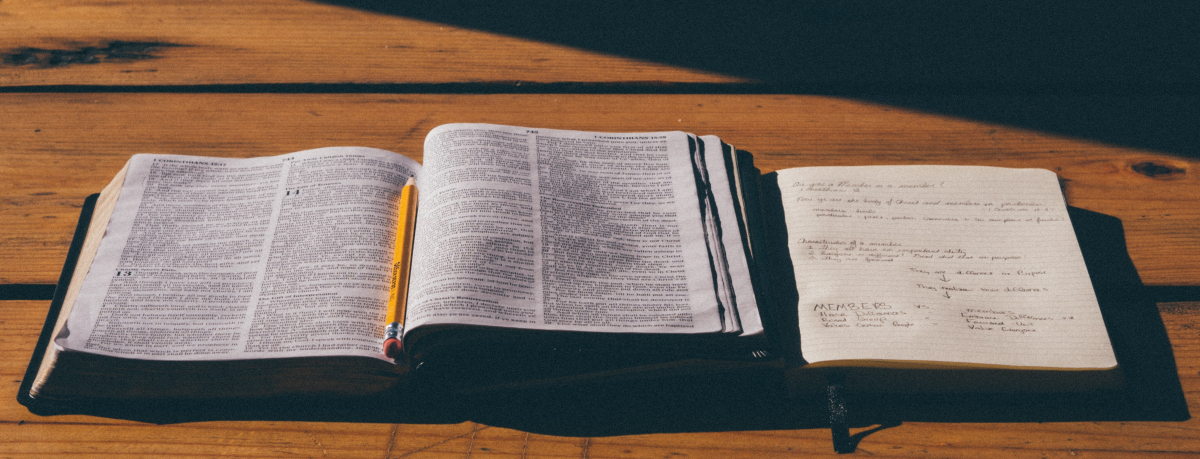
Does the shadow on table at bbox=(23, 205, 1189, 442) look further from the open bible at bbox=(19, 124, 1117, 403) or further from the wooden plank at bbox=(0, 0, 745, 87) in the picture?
the wooden plank at bbox=(0, 0, 745, 87)

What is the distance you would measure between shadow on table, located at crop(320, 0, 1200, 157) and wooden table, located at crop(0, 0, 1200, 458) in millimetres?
19

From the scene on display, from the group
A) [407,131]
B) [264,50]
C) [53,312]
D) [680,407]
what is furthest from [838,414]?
[264,50]

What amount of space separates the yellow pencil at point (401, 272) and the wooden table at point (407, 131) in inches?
3.4

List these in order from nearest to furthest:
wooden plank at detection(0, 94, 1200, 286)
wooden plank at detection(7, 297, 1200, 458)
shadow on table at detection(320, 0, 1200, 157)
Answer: wooden plank at detection(7, 297, 1200, 458)
wooden plank at detection(0, 94, 1200, 286)
shadow on table at detection(320, 0, 1200, 157)

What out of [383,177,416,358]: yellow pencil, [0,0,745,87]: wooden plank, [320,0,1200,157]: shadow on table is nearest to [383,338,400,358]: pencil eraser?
[383,177,416,358]: yellow pencil

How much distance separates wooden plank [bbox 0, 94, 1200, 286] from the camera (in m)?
0.86

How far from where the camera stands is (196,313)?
68cm

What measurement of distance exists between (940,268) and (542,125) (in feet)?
1.77

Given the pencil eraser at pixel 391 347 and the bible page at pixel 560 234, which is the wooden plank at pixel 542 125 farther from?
the pencil eraser at pixel 391 347

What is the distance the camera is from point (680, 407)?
0.67m

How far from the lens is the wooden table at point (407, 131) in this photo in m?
0.64

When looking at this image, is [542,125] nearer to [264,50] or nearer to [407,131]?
[407,131]

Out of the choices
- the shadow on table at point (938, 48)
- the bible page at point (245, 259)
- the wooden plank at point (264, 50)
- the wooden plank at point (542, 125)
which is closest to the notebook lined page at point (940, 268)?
the wooden plank at point (542, 125)

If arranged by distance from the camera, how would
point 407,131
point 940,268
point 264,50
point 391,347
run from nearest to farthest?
point 391,347 → point 940,268 → point 407,131 → point 264,50
